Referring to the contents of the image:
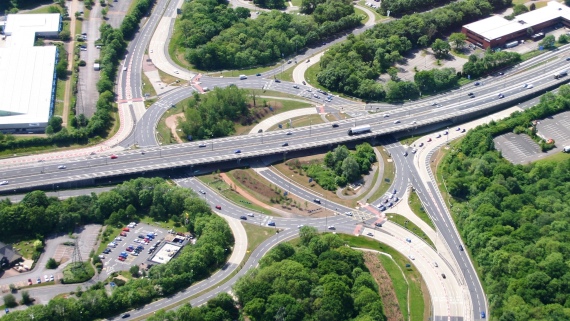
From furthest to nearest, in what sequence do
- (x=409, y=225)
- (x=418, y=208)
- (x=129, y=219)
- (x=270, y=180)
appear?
(x=270, y=180)
(x=418, y=208)
(x=409, y=225)
(x=129, y=219)

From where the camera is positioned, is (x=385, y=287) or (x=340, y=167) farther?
(x=340, y=167)

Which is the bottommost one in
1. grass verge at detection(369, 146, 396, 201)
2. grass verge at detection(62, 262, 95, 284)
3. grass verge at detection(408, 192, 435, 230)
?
grass verge at detection(408, 192, 435, 230)

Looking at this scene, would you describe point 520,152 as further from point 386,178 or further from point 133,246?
point 133,246

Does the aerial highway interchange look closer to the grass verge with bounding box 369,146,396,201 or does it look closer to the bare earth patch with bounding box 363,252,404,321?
the grass verge with bounding box 369,146,396,201

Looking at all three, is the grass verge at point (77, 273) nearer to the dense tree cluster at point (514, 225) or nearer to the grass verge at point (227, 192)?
the grass verge at point (227, 192)

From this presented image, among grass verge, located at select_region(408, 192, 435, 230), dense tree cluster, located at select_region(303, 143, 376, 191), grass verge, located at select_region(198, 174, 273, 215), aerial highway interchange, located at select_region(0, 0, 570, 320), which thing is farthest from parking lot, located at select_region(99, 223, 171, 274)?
grass verge, located at select_region(408, 192, 435, 230)

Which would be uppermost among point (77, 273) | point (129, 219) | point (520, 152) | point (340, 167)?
point (129, 219)

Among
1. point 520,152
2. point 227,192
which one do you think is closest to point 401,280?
point 227,192
